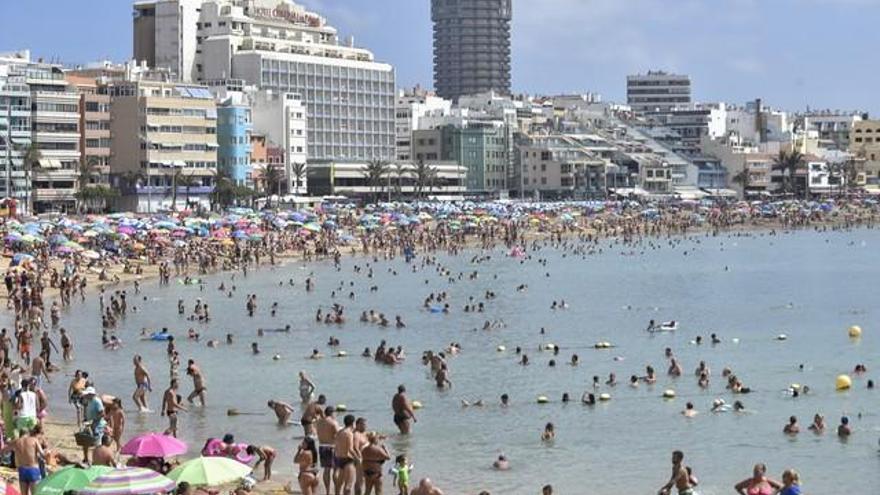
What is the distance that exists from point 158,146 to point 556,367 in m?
70.7

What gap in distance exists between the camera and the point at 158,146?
10481 cm

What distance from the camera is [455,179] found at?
139 metres

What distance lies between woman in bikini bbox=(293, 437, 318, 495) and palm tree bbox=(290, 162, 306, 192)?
10148 centimetres

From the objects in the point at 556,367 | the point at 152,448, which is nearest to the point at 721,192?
the point at 556,367

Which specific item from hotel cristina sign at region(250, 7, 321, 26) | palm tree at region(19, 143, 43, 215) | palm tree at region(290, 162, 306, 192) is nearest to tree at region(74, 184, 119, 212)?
palm tree at region(19, 143, 43, 215)

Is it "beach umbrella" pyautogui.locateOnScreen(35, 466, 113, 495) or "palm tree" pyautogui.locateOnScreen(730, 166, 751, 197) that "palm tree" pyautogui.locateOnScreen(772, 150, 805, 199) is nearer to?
"palm tree" pyautogui.locateOnScreen(730, 166, 751, 197)

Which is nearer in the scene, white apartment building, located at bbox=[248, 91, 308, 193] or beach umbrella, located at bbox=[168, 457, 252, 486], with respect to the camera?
beach umbrella, located at bbox=[168, 457, 252, 486]

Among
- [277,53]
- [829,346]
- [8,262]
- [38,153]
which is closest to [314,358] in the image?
[829,346]

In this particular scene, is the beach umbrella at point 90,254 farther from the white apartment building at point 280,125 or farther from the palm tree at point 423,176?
the palm tree at point 423,176

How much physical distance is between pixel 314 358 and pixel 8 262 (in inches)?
1032

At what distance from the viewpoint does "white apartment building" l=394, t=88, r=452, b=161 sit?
146875mm

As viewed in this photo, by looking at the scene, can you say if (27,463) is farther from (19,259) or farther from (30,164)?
(30,164)

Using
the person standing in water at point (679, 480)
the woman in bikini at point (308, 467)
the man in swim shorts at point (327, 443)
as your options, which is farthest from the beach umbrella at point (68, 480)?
the person standing in water at point (679, 480)

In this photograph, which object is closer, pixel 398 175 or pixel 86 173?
pixel 86 173
